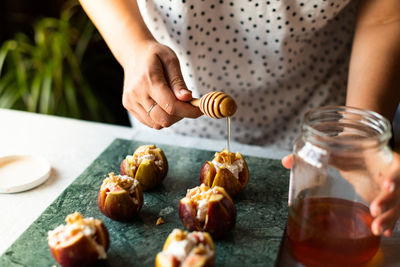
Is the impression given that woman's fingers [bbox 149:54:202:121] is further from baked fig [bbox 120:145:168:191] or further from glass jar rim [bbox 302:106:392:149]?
glass jar rim [bbox 302:106:392:149]

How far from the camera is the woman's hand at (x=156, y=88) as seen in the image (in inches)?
38.3

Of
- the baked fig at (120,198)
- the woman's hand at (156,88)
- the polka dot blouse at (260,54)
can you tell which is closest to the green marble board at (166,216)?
the baked fig at (120,198)

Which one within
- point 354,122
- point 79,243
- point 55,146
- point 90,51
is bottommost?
point 90,51

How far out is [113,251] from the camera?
2.76ft

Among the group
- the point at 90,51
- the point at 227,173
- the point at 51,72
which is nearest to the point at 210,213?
the point at 227,173

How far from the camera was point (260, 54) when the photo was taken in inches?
51.3

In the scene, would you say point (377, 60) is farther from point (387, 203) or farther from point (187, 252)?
point (187, 252)

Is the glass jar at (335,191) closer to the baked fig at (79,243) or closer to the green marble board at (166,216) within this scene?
the green marble board at (166,216)

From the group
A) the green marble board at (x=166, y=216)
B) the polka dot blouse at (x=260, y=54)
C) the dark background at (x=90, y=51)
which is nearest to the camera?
the green marble board at (x=166, y=216)

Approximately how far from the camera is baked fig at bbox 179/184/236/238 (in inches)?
33.1

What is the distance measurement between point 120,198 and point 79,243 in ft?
0.50

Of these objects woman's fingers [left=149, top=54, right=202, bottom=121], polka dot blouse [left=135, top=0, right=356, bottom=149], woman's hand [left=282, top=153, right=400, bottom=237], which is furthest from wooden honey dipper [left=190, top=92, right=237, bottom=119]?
polka dot blouse [left=135, top=0, right=356, bottom=149]

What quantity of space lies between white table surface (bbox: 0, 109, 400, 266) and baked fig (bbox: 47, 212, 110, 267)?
0.66 ft

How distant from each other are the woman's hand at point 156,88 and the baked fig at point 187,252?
0.32 m
